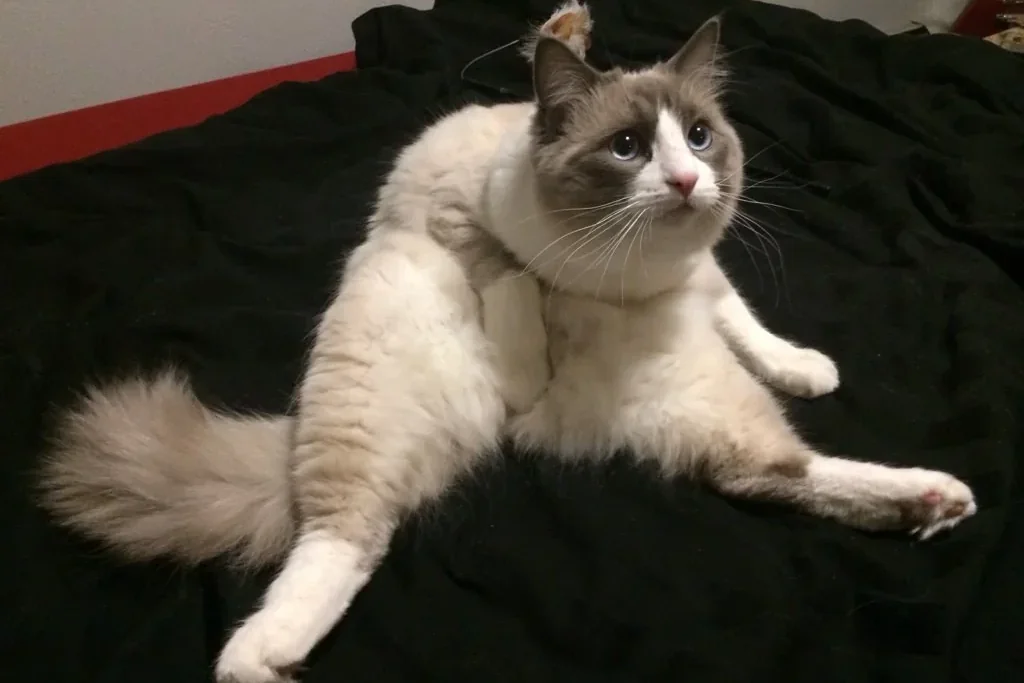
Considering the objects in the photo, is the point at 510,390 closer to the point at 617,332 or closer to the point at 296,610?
the point at 617,332

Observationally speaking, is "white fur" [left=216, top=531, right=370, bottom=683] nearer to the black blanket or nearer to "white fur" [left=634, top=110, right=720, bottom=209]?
the black blanket

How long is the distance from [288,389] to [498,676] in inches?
26.4

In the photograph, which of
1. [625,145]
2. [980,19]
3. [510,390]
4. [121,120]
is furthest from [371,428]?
[980,19]

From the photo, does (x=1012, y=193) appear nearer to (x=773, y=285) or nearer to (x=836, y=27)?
(x=773, y=285)

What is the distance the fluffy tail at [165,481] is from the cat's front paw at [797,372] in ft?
2.71

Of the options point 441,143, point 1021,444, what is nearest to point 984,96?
point 1021,444

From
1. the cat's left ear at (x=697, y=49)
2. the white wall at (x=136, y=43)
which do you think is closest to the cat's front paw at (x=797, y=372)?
the cat's left ear at (x=697, y=49)

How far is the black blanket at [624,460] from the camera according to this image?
3.38 feet

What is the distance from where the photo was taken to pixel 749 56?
7.05 ft

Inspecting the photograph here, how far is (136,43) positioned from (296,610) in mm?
1713

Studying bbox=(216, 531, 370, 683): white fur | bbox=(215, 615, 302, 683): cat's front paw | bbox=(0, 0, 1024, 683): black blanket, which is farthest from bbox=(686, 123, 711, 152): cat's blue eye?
bbox=(215, 615, 302, 683): cat's front paw

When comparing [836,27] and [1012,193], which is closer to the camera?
[1012,193]

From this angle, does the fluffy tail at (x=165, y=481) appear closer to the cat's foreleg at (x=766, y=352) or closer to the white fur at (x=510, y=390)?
the white fur at (x=510, y=390)

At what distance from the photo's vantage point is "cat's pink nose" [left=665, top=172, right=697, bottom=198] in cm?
106
